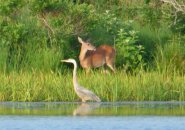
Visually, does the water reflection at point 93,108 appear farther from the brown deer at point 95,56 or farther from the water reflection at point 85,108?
the brown deer at point 95,56

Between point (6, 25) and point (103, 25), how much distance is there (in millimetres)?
2619

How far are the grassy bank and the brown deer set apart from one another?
322cm

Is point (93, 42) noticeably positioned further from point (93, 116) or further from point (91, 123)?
point (91, 123)

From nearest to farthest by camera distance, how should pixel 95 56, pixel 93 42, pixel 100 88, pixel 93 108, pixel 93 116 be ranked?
pixel 93 116 → pixel 93 108 → pixel 100 88 → pixel 95 56 → pixel 93 42

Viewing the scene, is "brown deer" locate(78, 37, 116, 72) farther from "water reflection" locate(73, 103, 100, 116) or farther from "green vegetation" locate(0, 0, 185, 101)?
"water reflection" locate(73, 103, 100, 116)

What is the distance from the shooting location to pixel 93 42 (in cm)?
2256

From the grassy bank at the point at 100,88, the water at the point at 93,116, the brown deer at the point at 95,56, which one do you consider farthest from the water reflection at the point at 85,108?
the brown deer at the point at 95,56

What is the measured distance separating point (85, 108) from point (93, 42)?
21.3ft

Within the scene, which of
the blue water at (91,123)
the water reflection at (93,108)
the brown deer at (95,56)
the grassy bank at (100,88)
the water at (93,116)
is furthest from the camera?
the brown deer at (95,56)

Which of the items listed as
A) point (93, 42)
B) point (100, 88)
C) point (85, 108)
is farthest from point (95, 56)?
point (85, 108)

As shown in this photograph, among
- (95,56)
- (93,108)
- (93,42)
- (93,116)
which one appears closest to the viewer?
(93,116)

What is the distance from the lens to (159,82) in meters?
17.7

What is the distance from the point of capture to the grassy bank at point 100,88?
17.1 m

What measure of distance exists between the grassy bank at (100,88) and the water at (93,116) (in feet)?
1.43
